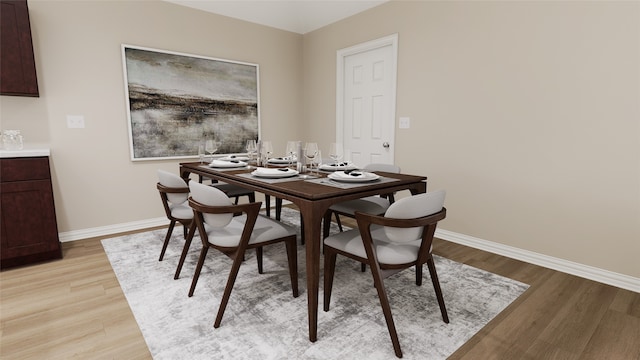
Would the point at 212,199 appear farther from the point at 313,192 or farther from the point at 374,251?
the point at 374,251

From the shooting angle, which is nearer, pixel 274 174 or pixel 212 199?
pixel 212 199

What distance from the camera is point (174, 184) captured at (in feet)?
7.57

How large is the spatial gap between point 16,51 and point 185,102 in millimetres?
1432

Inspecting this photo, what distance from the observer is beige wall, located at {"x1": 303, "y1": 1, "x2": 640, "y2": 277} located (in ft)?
7.45

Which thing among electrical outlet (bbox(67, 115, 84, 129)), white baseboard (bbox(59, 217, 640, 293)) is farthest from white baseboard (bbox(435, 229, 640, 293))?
electrical outlet (bbox(67, 115, 84, 129))

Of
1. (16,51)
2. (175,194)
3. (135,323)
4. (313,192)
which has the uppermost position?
(16,51)

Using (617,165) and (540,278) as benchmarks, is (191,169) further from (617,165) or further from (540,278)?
(617,165)

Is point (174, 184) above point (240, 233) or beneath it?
above

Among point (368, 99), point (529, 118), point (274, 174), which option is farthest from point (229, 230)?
point (368, 99)

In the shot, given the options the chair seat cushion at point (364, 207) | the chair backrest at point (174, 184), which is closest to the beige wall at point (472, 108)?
the chair seat cushion at point (364, 207)

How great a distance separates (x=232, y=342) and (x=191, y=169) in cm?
155

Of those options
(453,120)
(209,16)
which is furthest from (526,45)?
(209,16)

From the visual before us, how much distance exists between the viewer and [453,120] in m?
3.14

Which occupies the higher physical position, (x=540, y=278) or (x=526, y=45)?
(x=526, y=45)
